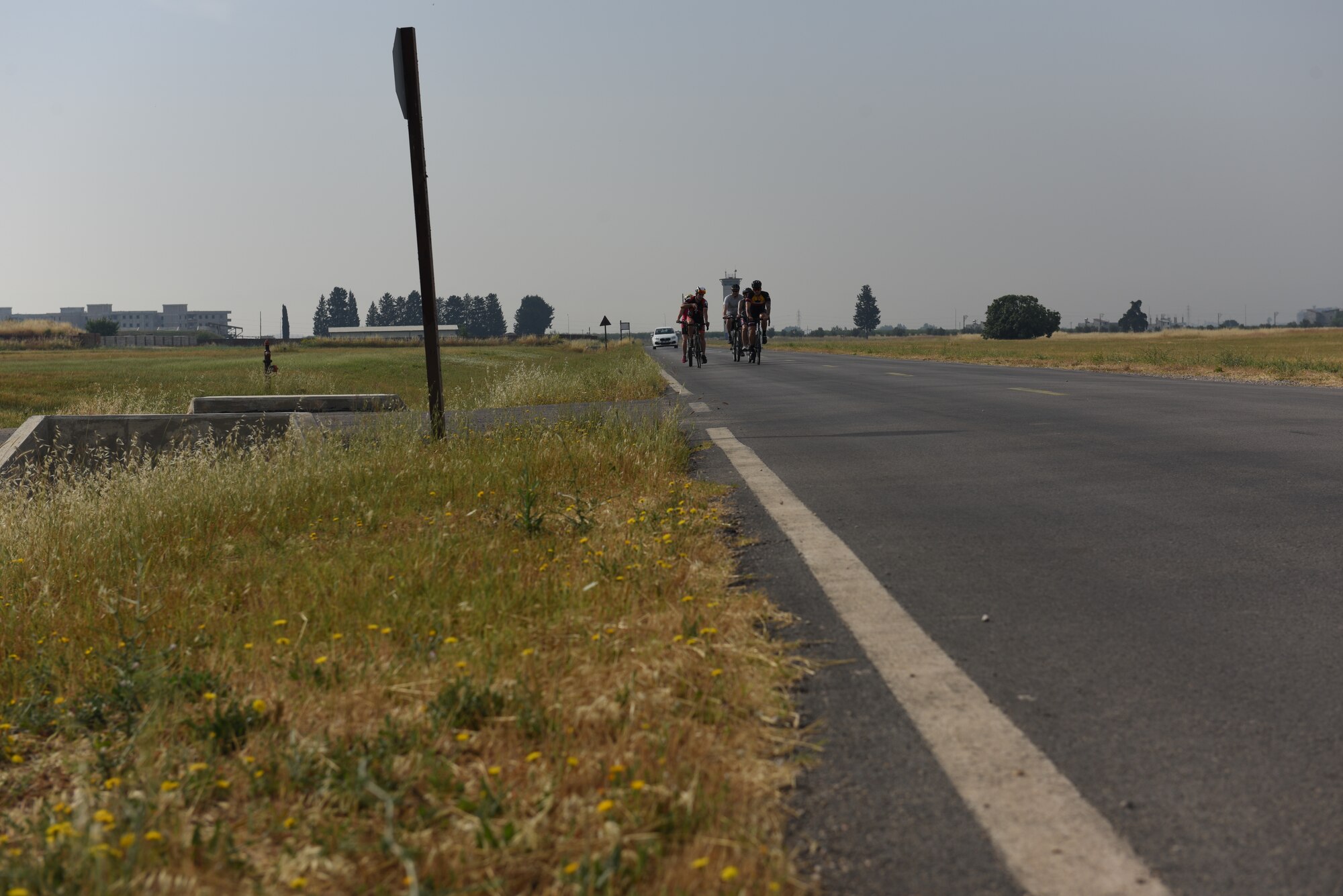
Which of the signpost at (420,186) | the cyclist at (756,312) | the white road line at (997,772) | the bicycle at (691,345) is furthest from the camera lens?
the bicycle at (691,345)

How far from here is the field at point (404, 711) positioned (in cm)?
227

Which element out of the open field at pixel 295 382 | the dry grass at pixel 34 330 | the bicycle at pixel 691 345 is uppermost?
the dry grass at pixel 34 330

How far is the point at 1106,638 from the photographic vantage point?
145 inches

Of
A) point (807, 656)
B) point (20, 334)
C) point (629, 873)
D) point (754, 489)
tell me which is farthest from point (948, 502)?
point (20, 334)

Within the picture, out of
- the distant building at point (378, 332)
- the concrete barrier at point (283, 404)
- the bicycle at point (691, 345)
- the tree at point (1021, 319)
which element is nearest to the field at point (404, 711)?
the concrete barrier at point (283, 404)

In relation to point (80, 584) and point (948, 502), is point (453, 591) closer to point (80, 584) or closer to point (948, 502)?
point (80, 584)

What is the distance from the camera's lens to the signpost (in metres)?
9.57

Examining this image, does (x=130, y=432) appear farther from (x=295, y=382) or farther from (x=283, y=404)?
(x=295, y=382)

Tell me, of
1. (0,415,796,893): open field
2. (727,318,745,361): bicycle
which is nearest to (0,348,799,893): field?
(0,415,796,893): open field

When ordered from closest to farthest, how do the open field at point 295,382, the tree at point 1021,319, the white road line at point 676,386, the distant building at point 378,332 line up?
1. the open field at point 295,382
2. the white road line at point 676,386
3. the tree at point 1021,319
4. the distant building at point 378,332

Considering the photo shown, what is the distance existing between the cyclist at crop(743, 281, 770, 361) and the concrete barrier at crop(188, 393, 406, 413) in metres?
12.7

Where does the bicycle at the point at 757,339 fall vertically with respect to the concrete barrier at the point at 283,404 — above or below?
above

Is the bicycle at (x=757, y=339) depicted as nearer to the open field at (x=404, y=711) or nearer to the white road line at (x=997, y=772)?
the open field at (x=404, y=711)

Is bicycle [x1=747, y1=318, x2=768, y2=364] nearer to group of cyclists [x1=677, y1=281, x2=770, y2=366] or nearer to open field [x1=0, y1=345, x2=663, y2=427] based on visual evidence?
group of cyclists [x1=677, y1=281, x2=770, y2=366]
